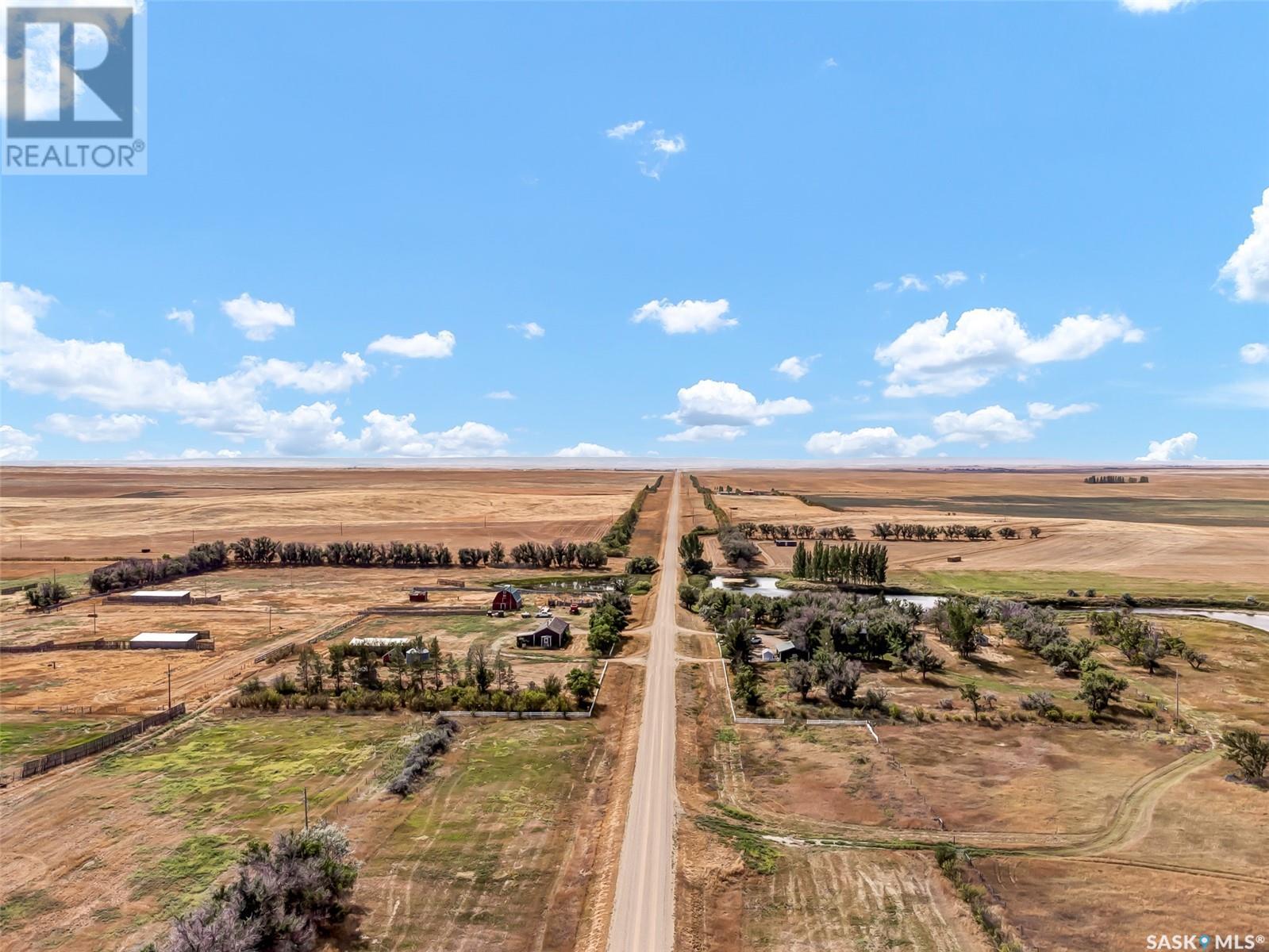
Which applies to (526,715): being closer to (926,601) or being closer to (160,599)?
A: (926,601)

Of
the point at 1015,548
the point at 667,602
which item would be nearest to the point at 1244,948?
the point at 667,602

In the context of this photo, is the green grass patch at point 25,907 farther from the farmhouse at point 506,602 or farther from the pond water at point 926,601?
the pond water at point 926,601

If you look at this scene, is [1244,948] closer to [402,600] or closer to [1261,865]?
[1261,865]

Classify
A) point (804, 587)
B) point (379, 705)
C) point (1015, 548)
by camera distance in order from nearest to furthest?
point (379, 705) < point (804, 587) < point (1015, 548)

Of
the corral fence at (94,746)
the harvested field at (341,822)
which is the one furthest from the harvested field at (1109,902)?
the corral fence at (94,746)

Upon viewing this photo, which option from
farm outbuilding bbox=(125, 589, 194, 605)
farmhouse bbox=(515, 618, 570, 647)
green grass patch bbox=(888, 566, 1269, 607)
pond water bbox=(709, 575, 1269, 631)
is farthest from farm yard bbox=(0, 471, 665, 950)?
green grass patch bbox=(888, 566, 1269, 607)

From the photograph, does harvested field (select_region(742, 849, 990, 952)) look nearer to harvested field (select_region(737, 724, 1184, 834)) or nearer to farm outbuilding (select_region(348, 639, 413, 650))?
harvested field (select_region(737, 724, 1184, 834))
